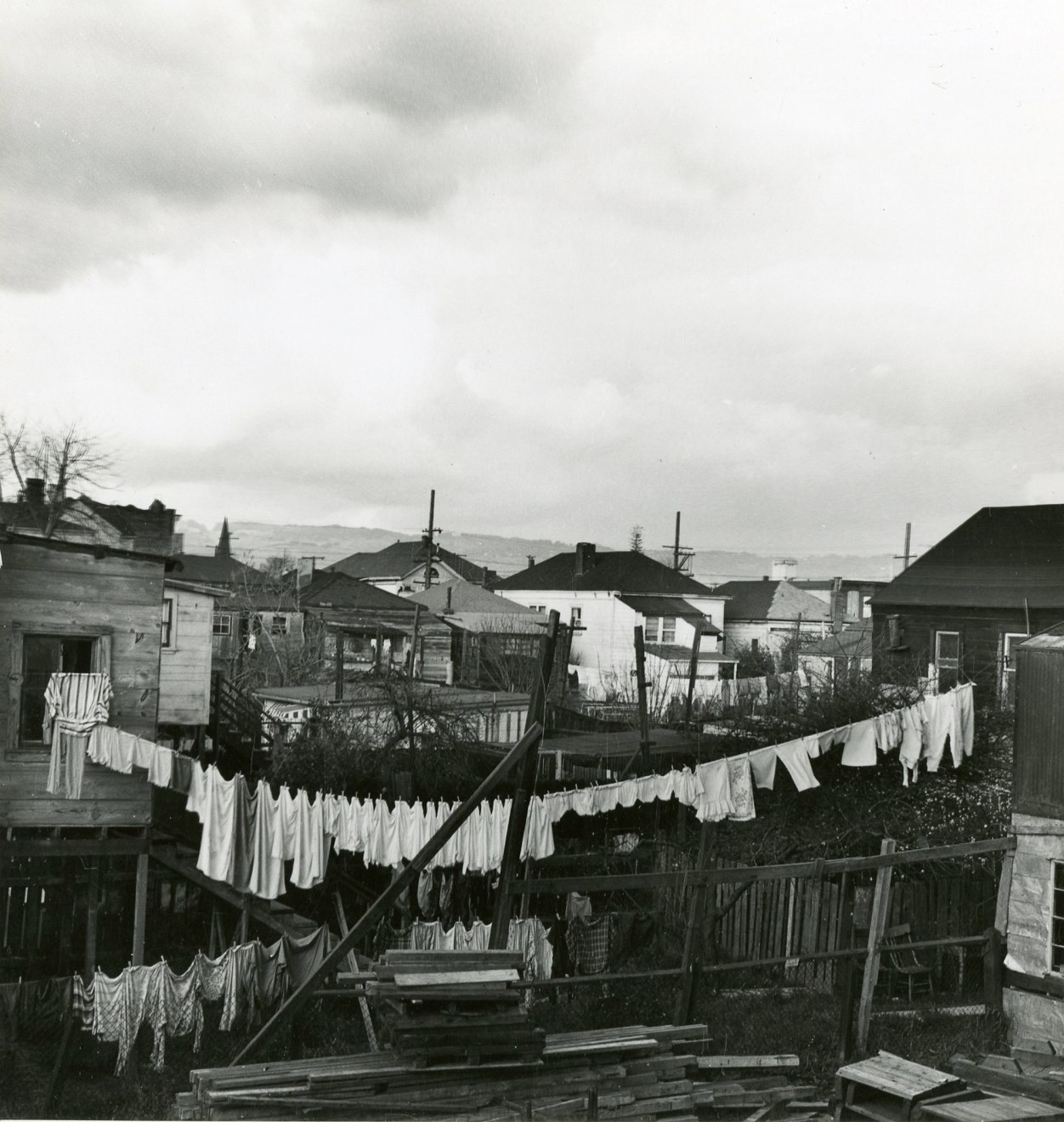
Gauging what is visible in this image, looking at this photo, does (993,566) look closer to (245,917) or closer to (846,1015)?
(846,1015)

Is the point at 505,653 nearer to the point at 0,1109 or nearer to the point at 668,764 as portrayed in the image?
the point at 668,764

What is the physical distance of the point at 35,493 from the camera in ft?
68.0

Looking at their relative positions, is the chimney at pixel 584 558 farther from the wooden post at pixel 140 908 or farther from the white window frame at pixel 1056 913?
the wooden post at pixel 140 908

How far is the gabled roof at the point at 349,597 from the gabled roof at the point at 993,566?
21.8 m

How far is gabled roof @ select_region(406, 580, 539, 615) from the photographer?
43562mm

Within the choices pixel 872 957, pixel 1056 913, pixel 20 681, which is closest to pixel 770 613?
pixel 1056 913

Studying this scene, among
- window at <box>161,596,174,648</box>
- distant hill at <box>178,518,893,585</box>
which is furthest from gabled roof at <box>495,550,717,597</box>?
window at <box>161,596,174,648</box>

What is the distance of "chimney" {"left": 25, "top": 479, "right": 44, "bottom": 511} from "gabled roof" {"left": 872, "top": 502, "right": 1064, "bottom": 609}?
22141mm

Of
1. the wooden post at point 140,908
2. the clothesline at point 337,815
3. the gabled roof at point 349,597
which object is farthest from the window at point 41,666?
the gabled roof at point 349,597

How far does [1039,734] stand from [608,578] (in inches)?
1375

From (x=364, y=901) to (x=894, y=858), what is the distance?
8.78 m

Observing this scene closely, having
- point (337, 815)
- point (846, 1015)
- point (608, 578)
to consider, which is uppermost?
point (608, 578)

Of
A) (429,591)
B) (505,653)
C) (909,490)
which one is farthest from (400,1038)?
(429,591)

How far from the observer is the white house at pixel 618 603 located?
4640 centimetres
